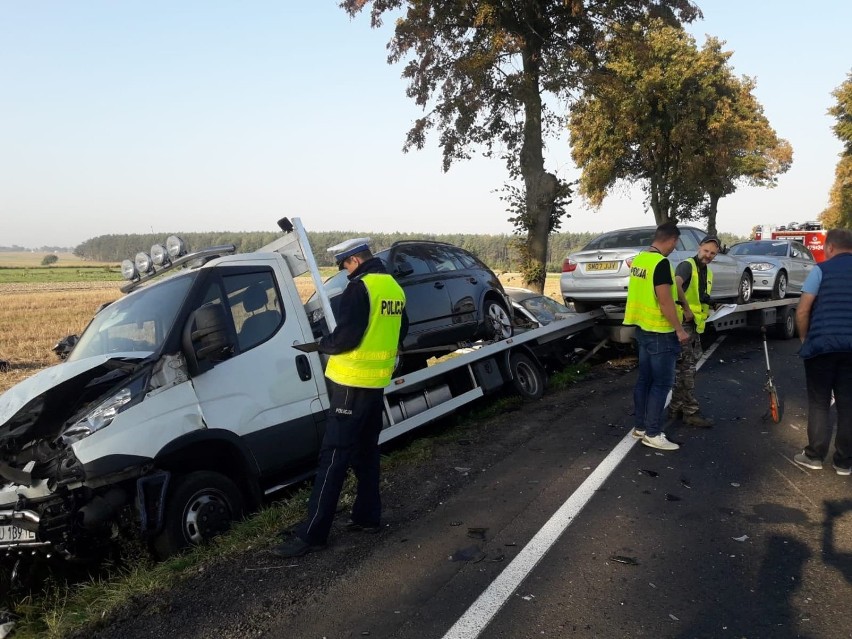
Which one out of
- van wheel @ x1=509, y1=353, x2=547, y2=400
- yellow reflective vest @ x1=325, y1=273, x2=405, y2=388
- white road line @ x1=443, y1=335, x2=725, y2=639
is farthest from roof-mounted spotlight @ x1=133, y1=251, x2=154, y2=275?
van wheel @ x1=509, y1=353, x2=547, y2=400

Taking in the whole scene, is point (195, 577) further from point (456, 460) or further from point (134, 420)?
point (456, 460)

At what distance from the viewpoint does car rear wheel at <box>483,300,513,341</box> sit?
8.41m

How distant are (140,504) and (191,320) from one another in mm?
1226

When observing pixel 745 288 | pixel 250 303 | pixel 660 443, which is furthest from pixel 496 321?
pixel 745 288

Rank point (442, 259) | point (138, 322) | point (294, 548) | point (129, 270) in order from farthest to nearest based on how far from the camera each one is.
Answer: point (442, 259)
point (129, 270)
point (138, 322)
point (294, 548)

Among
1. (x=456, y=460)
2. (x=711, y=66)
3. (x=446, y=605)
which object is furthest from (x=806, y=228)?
(x=446, y=605)

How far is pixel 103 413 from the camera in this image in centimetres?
397

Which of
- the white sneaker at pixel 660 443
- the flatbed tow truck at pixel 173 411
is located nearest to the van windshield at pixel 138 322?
the flatbed tow truck at pixel 173 411

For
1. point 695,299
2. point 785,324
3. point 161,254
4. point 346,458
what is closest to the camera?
point 346,458

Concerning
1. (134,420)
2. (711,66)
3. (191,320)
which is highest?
(711,66)

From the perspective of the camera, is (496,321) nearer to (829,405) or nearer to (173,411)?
(829,405)

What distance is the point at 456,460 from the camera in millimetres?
5984

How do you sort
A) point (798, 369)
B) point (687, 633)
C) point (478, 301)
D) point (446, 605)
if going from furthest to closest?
point (798, 369), point (478, 301), point (446, 605), point (687, 633)

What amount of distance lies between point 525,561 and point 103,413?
8.82 feet
